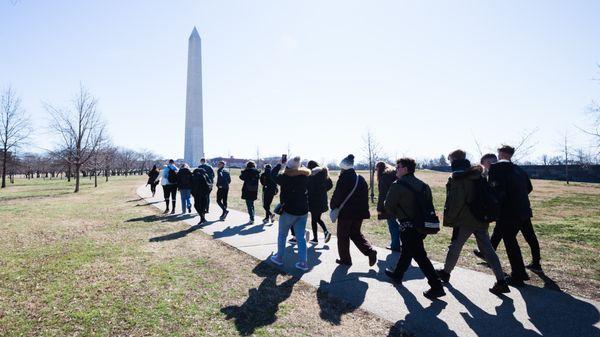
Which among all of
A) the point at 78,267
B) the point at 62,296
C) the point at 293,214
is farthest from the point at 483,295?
the point at 78,267

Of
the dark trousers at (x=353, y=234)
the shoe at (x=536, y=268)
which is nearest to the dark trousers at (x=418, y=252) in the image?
the dark trousers at (x=353, y=234)

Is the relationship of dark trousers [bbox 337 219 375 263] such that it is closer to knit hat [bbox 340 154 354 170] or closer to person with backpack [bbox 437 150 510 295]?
knit hat [bbox 340 154 354 170]

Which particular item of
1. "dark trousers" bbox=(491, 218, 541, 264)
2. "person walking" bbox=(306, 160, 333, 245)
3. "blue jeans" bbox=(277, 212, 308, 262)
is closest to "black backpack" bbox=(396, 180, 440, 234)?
"dark trousers" bbox=(491, 218, 541, 264)

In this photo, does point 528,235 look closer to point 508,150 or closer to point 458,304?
point 508,150

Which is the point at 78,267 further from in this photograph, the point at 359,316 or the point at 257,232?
the point at 359,316

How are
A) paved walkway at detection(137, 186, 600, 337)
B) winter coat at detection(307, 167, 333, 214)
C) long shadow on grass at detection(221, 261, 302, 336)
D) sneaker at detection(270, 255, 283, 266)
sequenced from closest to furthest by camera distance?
paved walkway at detection(137, 186, 600, 337) → long shadow on grass at detection(221, 261, 302, 336) → sneaker at detection(270, 255, 283, 266) → winter coat at detection(307, 167, 333, 214)

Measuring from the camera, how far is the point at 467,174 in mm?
4195

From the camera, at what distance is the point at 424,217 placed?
4.23m

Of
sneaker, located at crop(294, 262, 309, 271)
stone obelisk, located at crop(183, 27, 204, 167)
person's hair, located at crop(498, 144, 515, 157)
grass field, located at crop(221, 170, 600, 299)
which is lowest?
grass field, located at crop(221, 170, 600, 299)

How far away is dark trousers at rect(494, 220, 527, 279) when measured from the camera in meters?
4.66

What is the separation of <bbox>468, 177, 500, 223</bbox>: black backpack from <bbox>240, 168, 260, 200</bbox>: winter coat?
20.8ft

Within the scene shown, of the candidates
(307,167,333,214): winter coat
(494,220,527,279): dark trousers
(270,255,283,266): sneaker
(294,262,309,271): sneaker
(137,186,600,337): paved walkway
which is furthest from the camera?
(307,167,333,214): winter coat

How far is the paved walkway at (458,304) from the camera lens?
3.43 meters

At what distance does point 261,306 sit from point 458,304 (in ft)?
7.59
